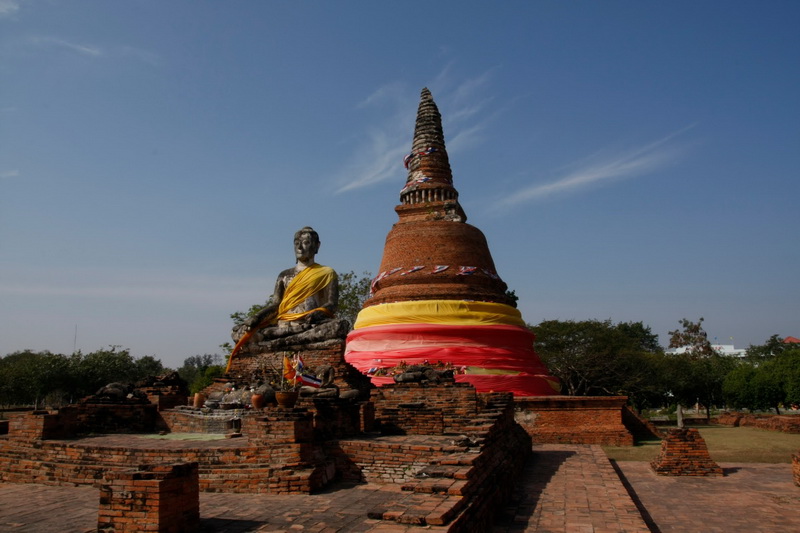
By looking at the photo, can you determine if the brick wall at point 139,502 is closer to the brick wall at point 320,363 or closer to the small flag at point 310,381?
the small flag at point 310,381

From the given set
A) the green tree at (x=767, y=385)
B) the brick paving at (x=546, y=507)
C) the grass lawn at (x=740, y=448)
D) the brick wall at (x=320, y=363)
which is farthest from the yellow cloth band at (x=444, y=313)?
the green tree at (x=767, y=385)

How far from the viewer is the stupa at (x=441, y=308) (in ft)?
59.6

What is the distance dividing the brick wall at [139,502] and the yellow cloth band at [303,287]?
8.19 meters

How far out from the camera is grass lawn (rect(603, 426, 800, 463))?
39.9 ft

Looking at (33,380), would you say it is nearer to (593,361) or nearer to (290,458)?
(593,361)

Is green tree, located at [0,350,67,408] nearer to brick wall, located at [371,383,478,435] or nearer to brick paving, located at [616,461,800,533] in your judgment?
brick wall, located at [371,383,478,435]

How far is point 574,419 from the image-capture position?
15672mm

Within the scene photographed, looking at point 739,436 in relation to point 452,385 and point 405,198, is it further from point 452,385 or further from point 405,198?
point 405,198

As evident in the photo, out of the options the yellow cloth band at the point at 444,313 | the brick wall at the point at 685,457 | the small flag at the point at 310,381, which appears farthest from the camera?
the yellow cloth band at the point at 444,313

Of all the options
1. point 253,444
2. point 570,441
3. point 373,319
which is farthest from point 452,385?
point 373,319

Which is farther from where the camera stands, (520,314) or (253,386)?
(520,314)

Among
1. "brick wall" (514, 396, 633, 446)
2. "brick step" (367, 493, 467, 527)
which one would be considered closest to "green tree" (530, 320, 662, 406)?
"brick wall" (514, 396, 633, 446)

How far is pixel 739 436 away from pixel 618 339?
16.0 meters

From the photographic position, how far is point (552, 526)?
5723mm
